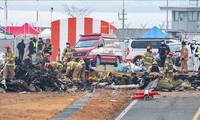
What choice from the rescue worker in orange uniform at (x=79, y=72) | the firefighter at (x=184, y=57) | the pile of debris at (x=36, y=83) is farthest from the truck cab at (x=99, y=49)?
the pile of debris at (x=36, y=83)

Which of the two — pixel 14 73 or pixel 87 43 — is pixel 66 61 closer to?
pixel 14 73

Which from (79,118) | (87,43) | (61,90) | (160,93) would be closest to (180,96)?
(160,93)

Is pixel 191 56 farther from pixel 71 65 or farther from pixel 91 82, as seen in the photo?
pixel 71 65

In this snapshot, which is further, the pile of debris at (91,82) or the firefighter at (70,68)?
the firefighter at (70,68)

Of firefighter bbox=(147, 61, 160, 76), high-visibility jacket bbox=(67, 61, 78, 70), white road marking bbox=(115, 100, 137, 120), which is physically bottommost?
white road marking bbox=(115, 100, 137, 120)

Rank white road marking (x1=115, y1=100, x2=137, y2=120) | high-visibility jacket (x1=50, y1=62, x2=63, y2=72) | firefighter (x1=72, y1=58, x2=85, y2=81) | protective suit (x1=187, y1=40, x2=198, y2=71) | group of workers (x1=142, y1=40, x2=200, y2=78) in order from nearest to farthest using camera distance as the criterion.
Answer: white road marking (x1=115, y1=100, x2=137, y2=120)
firefighter (x1=72, y1=58, x2=85, y2=81)
group of workers (x1=142, y1=40, x2=200, y2=78)
high-visibility jacket (x1=50, y1=62, x2=63, y2=72)
protective suit (x1=187, y1=40, x2=198, y2=71)

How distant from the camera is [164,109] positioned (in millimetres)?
22000

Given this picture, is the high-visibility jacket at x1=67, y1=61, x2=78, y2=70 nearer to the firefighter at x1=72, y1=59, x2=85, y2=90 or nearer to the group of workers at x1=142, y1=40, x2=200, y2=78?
the firefighter at x1=72, y1=59, x2=85, y2=90

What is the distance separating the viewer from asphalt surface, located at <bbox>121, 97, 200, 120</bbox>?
20.2 meters

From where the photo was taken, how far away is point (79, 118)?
19906 millimetres

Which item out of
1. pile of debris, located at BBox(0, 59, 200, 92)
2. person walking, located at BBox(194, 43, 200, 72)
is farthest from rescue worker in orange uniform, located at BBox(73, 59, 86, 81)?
person walking, located at BBox(194, 43, 200, 72)

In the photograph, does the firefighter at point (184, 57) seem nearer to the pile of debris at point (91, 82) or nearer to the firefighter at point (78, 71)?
the pile of debris at point (91, 82)

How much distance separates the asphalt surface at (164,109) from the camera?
20250mm

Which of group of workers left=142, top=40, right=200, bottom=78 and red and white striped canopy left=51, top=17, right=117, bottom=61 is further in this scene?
red and white striped canopy left=51, top=17, right=117, bottom=61
